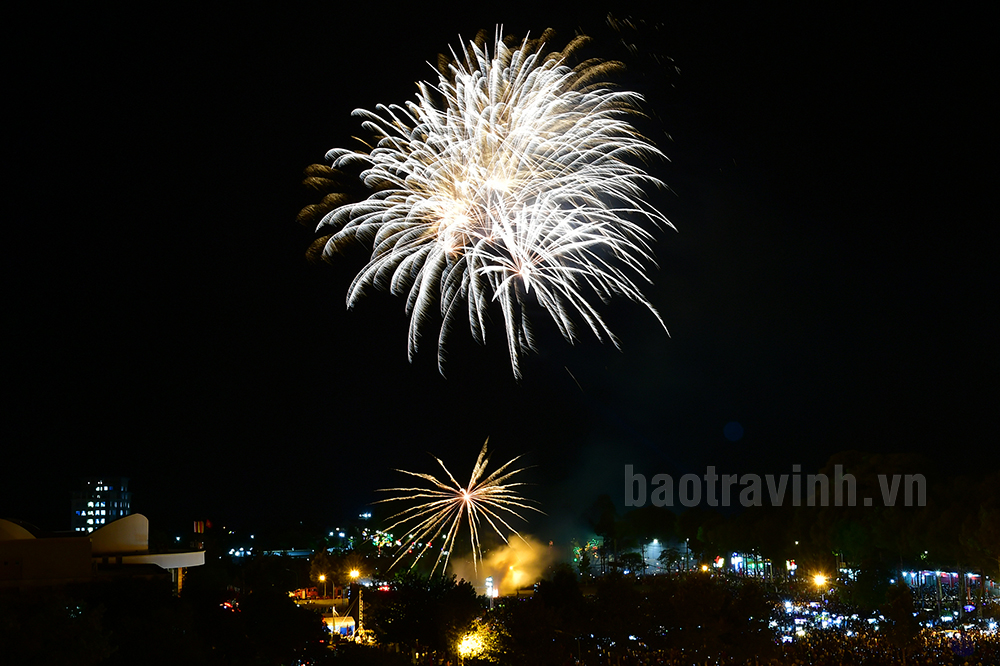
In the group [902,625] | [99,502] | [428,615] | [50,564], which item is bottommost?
[99,502]

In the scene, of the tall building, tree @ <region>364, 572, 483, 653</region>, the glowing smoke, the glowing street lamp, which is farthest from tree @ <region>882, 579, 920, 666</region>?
the tall building

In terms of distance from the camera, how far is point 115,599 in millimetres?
21531

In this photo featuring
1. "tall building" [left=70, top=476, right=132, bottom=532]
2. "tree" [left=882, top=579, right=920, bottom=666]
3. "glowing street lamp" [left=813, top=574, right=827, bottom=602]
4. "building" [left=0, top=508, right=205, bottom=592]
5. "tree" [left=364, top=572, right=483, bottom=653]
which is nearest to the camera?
"tree" [left=882, top=579, right=920, bottom=666]

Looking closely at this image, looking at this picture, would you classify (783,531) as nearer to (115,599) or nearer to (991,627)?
(991,627)

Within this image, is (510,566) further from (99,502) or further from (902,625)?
(99,502)

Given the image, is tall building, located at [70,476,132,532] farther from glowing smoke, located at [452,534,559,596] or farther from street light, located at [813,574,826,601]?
street light, located at [813,574,826,601]

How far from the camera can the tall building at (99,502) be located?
372ft

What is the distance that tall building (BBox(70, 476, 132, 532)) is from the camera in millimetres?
113438

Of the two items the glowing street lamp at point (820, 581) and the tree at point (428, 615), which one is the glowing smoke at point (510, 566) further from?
the tree at point (428, 615)

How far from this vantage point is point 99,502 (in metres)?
117

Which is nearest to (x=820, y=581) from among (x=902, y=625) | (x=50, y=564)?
(x=902, y=625)

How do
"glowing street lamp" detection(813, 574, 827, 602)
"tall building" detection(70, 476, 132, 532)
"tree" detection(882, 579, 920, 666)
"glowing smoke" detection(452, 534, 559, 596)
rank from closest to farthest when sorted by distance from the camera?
1. "tree" detection(882, 579, 920, 666)
2. "glowing street lamp" detection(813, 574, 827, 602)
3. "glowing smoke" detection(452, 534, 559, 596)
4. "tall building" detection(70, 476, 132, 532)

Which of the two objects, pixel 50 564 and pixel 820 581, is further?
pixel 820 581

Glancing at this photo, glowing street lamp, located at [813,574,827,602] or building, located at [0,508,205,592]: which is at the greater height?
building, located at [0,508,205,592]
